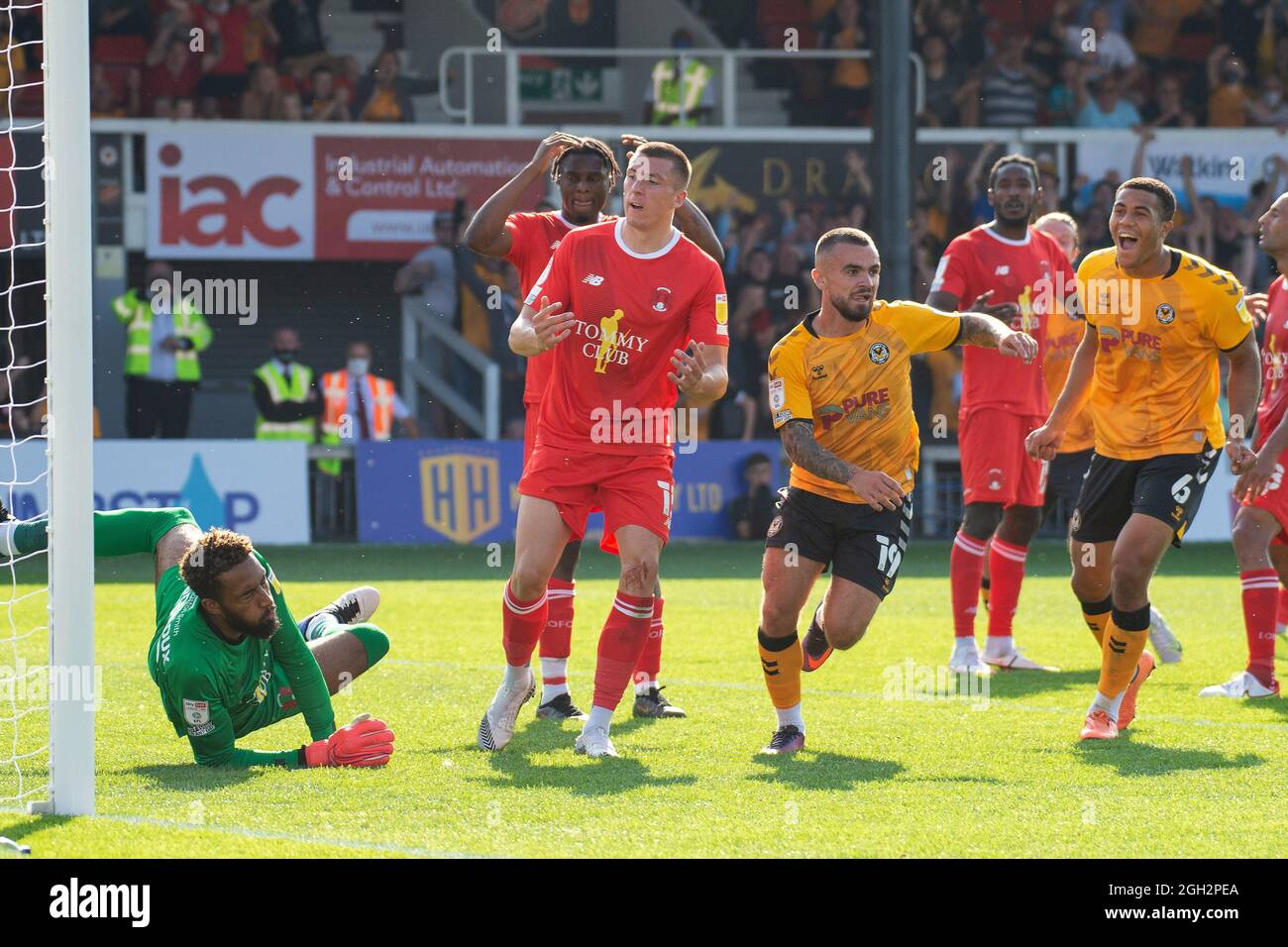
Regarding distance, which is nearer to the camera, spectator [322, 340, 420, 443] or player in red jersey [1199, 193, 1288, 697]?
player in red jersey [1199, 193, 1288, 697]

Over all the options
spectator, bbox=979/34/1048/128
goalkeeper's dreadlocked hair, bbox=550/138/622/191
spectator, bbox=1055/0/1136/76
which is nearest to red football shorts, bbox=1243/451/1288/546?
goalkeeper's dreadlocked hair, bbox=550/138/622/191

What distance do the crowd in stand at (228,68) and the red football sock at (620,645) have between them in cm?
1403

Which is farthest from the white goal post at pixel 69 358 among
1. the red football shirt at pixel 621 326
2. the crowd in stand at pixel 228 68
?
the crowd in stand at pixel 228 68

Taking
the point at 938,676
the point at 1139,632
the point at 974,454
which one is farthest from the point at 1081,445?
the point at 1139,632

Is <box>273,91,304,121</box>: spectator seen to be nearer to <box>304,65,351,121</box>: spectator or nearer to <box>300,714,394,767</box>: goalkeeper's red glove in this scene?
<box>304,65,351,121</box>: spectator

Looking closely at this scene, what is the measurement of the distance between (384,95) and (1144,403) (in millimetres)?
14459

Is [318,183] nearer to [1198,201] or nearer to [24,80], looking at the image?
[24,80]

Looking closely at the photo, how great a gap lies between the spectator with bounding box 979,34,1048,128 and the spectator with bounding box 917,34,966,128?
451 mm

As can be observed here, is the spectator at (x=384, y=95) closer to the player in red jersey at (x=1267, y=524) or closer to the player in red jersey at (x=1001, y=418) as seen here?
the player in red jersey at (x=1001, y=418)

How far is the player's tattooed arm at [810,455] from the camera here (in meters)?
6.52

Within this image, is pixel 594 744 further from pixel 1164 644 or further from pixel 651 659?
pixel 1164 644

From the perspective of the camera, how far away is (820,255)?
267 inches

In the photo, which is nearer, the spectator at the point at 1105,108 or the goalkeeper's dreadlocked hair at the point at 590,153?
the goalkeeper's dreadlocked hair at the point at 590,153

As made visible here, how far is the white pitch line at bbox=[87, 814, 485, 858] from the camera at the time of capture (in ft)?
15.5
